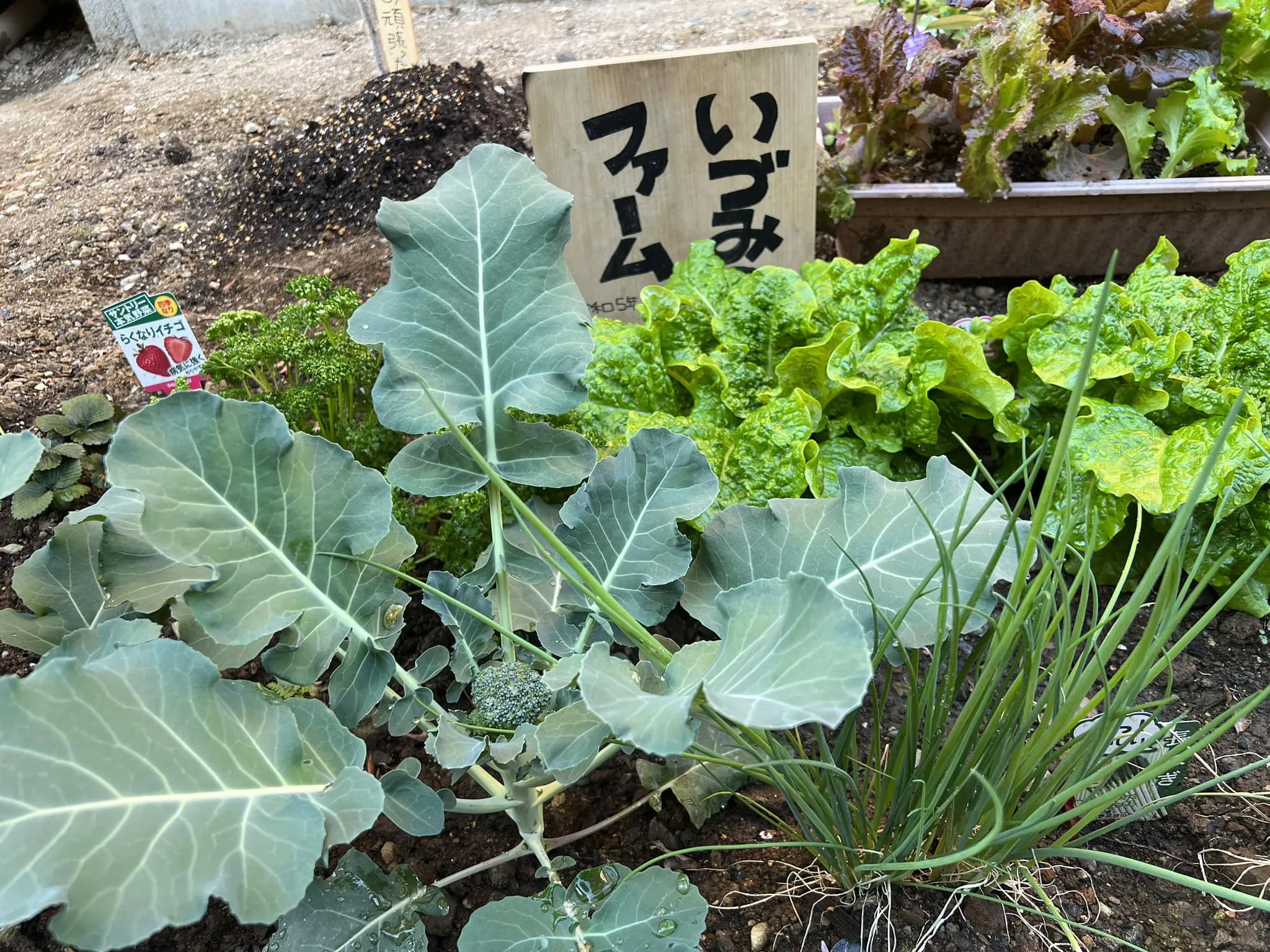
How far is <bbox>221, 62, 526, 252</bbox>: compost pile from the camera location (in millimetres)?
2133

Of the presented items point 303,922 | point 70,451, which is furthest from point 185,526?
point 70,451

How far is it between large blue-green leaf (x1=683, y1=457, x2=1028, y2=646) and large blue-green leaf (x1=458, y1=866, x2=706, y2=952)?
279mm

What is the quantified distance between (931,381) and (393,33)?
1925mm

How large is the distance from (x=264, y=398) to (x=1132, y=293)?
1.43 metres

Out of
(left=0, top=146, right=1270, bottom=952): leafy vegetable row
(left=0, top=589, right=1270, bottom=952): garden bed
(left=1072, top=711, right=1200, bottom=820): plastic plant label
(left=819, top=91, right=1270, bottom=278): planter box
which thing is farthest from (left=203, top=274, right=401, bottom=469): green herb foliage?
(left=819, top=91, right=1270, bottom=278): planter box

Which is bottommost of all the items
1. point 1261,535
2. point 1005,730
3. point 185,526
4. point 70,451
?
point 1261,535

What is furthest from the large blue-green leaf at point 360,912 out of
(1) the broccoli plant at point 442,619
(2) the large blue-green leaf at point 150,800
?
(2) the large blue-green leaf at point 150,800

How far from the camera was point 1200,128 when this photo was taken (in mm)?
1815

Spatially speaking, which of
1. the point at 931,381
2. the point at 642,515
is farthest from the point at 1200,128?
the point at 642,515

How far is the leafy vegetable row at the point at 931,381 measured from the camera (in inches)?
47.1

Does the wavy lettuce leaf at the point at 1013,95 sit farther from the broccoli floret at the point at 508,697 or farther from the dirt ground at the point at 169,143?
the broccoli floret at the point at 508,697

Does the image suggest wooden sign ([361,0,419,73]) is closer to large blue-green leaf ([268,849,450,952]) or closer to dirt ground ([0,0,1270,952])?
dirt ground ([0,0,1270,952])

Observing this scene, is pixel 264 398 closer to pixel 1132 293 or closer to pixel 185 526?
pixel 185 526

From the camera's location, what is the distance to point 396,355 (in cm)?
101
